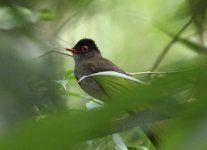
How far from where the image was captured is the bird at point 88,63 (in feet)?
7.40

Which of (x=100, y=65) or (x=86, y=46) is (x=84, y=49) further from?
(x=100, y=65)

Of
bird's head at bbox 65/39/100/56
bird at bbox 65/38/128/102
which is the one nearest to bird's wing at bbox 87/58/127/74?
bird at bbox 65/38/128/102

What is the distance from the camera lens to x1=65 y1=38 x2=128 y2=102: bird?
2257 millimetres

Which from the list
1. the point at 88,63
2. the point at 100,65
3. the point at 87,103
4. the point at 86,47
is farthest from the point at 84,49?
the point at 87,103

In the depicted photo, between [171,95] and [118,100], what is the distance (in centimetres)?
3

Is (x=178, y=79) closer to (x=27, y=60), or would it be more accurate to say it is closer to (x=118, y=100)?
(x=118, y=100)

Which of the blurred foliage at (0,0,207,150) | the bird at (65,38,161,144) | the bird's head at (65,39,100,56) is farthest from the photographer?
the bird's head at (65,39,100,56)

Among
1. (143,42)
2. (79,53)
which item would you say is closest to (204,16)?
(79,53)

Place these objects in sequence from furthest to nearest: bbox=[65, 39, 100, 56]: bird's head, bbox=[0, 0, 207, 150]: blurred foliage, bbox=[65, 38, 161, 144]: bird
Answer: bbox=[65, 39, 100, 56]: bird's head
bbox=[65, 38, 161, 144]: bird
bbox=[0, 0, 207, 150]: blurred foliage

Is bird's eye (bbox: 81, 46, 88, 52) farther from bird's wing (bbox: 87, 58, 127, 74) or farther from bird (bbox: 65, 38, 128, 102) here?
bird's wing (bbox: 87, 58, 127, 74)

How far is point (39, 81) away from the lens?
0.78 m

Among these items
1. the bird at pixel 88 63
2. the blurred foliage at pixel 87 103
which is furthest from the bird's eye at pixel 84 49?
the blurred foliage at pixel 87 103

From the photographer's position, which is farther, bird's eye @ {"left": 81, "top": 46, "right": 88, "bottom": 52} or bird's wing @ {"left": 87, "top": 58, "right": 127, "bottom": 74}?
bird's eye @ {"left": 81, "top": 46, "right": 88, "bottom": 52}

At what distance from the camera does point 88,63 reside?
8.68ft
